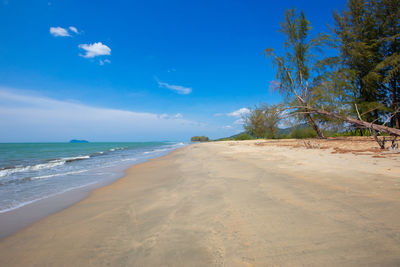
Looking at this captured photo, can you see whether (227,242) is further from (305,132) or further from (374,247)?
(305,132)

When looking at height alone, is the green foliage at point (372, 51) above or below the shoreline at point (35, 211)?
above

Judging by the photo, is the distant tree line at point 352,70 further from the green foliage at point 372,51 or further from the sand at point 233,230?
the sand at point 233,230

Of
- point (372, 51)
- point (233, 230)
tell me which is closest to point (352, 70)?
→ point (372, 51)

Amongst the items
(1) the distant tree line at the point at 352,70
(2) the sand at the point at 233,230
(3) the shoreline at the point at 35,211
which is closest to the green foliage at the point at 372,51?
(1) the distant tree line at the point at 352,70

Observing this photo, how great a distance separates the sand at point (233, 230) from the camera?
139cm

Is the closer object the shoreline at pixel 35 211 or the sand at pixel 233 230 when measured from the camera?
the sand at pixel 233 230

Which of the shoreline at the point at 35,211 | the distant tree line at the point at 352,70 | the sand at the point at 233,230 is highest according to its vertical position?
the distant tree line at the point at 352,70

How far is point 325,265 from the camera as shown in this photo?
123 centimetres

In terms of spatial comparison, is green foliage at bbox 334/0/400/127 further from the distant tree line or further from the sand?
the sand

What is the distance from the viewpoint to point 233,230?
1.83m

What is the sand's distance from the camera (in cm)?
139

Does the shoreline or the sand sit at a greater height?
the sand

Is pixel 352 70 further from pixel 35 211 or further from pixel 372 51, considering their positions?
pixel 35 211

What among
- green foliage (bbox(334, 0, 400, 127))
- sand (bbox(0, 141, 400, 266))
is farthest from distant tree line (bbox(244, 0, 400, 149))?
sand (bbox(0, 141, 400, 266))
